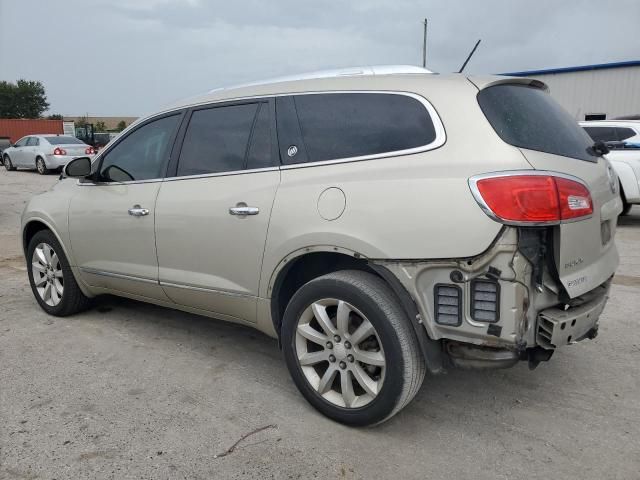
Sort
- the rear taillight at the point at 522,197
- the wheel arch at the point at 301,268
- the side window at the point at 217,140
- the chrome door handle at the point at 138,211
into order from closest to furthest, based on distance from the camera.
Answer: the rear taillight at the point at 522,197 < the wheel arch at the point at 301,268 < the side window at the point at 217,140 < the chrome door handle at the point at 138,211

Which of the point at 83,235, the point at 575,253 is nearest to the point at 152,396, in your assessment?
the point at 83,235

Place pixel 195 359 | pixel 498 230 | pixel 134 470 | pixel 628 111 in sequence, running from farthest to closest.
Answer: pixel 628 111 < pixel 195 359 < pixel 134 470 < pixel 498 230

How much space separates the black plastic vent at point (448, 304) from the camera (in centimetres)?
249

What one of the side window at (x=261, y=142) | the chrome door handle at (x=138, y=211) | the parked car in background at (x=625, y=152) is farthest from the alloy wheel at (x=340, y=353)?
the parked car in background at (x=625, y=152)

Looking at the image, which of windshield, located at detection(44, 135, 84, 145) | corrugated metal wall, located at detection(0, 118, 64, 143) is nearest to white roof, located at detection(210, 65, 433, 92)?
windshield, located at detection(44, 135, 84, 145)

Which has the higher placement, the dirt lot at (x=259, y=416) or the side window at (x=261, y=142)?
the side window at (x=261, y=142)

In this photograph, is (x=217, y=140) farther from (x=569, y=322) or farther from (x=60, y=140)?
(x=60, y=140)

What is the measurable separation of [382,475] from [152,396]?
4.87 feet

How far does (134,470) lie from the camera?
8.40ft

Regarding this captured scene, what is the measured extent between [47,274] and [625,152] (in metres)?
8.57

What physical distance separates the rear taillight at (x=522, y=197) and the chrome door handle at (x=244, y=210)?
1.24 metres

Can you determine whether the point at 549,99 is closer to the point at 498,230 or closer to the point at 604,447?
the point at 498,230

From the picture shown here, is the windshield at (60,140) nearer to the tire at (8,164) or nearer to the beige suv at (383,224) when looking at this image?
the tire at (8,164)

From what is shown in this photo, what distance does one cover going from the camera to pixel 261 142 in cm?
329
